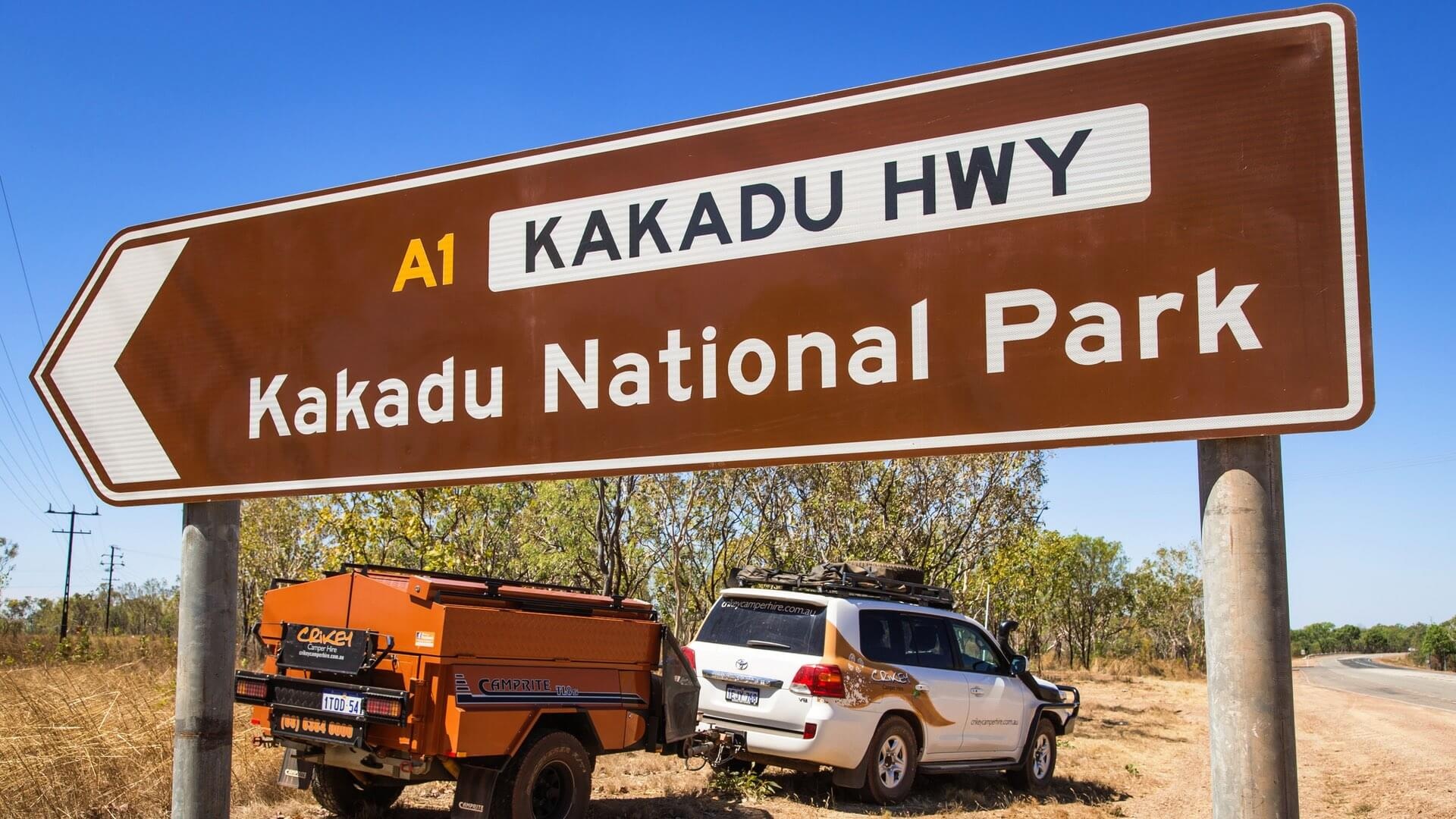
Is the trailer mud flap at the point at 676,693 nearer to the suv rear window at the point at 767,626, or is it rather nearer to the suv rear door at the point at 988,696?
the suv rear window at the point at 767,626

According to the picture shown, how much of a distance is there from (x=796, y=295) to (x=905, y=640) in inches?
350

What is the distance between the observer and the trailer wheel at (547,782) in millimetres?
8148

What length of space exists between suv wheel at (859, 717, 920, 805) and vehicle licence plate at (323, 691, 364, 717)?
4.93 metres

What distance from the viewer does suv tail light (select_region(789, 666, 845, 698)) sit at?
10398 mm

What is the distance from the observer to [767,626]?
11.2m

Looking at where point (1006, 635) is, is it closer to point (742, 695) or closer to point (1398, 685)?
point (742, 695)

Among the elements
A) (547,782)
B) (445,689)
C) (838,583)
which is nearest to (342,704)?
(445,689)

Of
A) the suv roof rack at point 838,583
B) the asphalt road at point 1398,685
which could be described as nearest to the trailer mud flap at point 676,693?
the suv roof rack at point 838,583

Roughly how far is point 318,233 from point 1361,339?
3245 millimetres

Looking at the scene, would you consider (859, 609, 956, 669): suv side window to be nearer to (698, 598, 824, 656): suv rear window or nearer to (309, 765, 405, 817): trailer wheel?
(698, 598, 824, 656): suv rear window

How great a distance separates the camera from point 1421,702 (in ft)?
98.3

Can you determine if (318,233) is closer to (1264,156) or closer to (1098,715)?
(1264,156)

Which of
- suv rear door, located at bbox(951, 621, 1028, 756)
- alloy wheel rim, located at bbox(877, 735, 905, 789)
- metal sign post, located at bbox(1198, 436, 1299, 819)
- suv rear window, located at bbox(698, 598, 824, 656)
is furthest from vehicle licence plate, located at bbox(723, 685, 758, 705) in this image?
metal sign post, located at bbox(1198, 436, 1299, 819)

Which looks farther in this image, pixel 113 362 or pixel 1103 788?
pixel 1103 788
